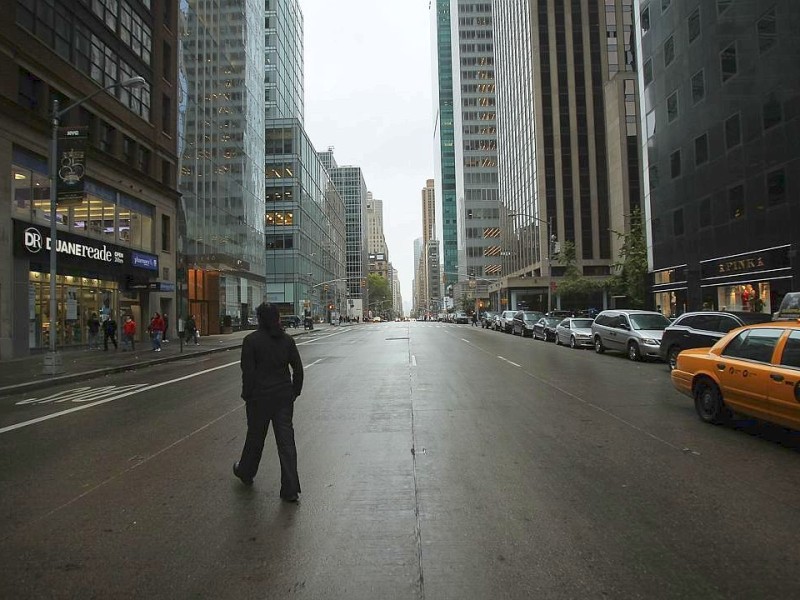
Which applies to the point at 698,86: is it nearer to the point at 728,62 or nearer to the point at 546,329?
the point at 728,62

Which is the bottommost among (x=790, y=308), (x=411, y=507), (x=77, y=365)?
(x=411, y=507)

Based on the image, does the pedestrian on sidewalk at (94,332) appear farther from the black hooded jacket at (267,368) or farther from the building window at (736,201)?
the building window at (736,201)

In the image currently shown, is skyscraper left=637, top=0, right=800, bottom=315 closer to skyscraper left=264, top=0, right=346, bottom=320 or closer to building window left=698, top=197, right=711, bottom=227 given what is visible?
building window left=698, top=197, right=711, bottom=227

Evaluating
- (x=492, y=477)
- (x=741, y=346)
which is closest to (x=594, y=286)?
(x=741, y=346)

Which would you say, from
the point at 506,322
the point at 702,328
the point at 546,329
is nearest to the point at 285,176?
the point at 506,322

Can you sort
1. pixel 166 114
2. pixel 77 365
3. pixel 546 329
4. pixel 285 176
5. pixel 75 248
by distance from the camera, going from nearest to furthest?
pixel 77 365
pixel 75 248
pixel 546 329
pixel 166 114
pixel 285 176

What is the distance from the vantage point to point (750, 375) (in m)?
6.93

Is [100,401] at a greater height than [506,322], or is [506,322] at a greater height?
[506,322]

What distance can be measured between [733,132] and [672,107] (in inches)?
257

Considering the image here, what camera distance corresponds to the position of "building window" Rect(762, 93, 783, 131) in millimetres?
23891

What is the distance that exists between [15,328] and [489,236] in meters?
99.5

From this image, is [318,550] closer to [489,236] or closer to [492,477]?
[492,477]

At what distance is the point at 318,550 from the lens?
3807 mm

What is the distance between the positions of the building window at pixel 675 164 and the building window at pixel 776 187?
7.85m
